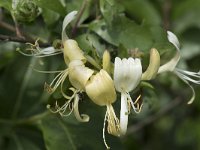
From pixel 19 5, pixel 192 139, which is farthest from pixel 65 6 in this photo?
pixel 192 139

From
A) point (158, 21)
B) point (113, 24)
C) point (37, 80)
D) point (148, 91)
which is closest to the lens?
point (113, 24)

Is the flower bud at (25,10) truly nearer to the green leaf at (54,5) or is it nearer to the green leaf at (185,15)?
the green leaf at (54,5)

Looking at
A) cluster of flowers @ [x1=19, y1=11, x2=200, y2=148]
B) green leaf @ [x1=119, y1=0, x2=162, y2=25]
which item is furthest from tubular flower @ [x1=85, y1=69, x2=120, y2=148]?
green leaf @ [x1=119, y1=0, x2=162, y2=25]

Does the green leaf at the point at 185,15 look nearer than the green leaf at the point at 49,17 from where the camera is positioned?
No

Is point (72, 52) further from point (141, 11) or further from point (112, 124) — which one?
point (141, 11)

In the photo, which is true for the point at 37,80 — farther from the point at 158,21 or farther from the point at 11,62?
the point at 158,21

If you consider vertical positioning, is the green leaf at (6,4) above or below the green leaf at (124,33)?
above

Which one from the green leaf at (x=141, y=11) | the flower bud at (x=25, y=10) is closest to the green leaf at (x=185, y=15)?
the green leaf at (x=141, y=11)
